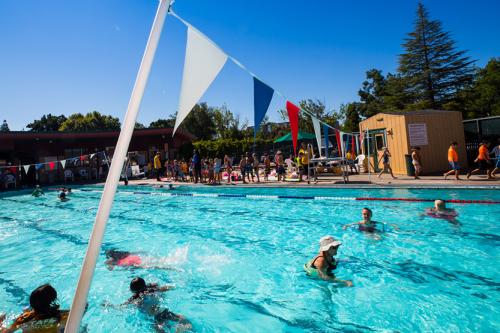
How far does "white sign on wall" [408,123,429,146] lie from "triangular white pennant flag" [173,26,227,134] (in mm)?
13283

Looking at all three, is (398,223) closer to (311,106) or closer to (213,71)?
(213,71)

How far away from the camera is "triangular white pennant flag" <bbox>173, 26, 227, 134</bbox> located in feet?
8.45

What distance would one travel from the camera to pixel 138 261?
636cm

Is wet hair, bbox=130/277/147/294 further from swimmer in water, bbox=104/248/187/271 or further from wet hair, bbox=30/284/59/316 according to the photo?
swimmer in water, bbox=104/248/187/271

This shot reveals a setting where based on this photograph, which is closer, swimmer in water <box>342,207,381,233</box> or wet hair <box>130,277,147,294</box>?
wet hair <box>130,277,147,294</box>

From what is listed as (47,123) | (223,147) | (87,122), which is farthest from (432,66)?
(47,123)

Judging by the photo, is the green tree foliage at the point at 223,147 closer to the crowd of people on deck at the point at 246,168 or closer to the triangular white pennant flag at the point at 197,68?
the crowd of people on deck at the point at 246,168

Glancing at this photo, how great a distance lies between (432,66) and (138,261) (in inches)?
1781

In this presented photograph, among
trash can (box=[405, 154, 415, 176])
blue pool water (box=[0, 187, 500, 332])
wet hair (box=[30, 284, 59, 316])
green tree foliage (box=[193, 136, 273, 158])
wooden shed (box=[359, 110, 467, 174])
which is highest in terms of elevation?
green tree foliage (box=[193, 136, 273, 158])

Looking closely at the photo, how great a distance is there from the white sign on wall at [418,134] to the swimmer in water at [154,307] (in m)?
13.2

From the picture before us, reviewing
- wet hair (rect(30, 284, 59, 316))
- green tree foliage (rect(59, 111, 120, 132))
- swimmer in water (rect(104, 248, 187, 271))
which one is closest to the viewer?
wet hair (rect(30, 284, 59, 316))

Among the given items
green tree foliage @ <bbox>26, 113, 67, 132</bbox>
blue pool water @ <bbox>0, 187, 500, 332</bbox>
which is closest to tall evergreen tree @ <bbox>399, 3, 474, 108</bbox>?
blue pool water @ <bbox>0, 187, 500, 332</bbox>

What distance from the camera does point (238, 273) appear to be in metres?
5.61

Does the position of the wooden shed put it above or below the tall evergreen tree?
below
